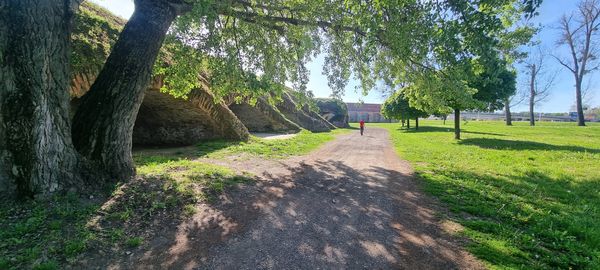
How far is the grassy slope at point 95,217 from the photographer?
352 cm

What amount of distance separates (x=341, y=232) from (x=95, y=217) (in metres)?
3.80

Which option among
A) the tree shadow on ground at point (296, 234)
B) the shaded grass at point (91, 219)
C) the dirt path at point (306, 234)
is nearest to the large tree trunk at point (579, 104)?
the dirt path at point (306, 234)

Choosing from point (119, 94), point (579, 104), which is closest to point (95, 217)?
point (119, 94)

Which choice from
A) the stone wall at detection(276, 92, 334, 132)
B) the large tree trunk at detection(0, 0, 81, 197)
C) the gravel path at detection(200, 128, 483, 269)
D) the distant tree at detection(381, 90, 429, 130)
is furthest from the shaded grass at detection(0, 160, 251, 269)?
the distant tree at detection(381, 90, 429, 130)

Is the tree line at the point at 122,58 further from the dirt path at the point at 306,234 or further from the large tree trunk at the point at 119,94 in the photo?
the dirt path at the point at 306,234

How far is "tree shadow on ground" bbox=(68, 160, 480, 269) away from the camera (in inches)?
144

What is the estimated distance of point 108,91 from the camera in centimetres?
555

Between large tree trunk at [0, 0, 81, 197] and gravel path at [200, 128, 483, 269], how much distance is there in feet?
10.5

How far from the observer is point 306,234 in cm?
447

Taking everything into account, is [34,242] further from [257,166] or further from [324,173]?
[324,173]

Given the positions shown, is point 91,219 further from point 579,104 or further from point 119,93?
point 579,104

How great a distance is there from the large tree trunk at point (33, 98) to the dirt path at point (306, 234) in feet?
6.82

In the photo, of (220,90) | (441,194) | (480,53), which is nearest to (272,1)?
(220,90)

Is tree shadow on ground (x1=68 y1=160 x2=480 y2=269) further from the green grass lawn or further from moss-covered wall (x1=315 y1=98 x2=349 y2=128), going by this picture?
moss-covered wall (x1=315 y1=98 x2=349 y2=128)
